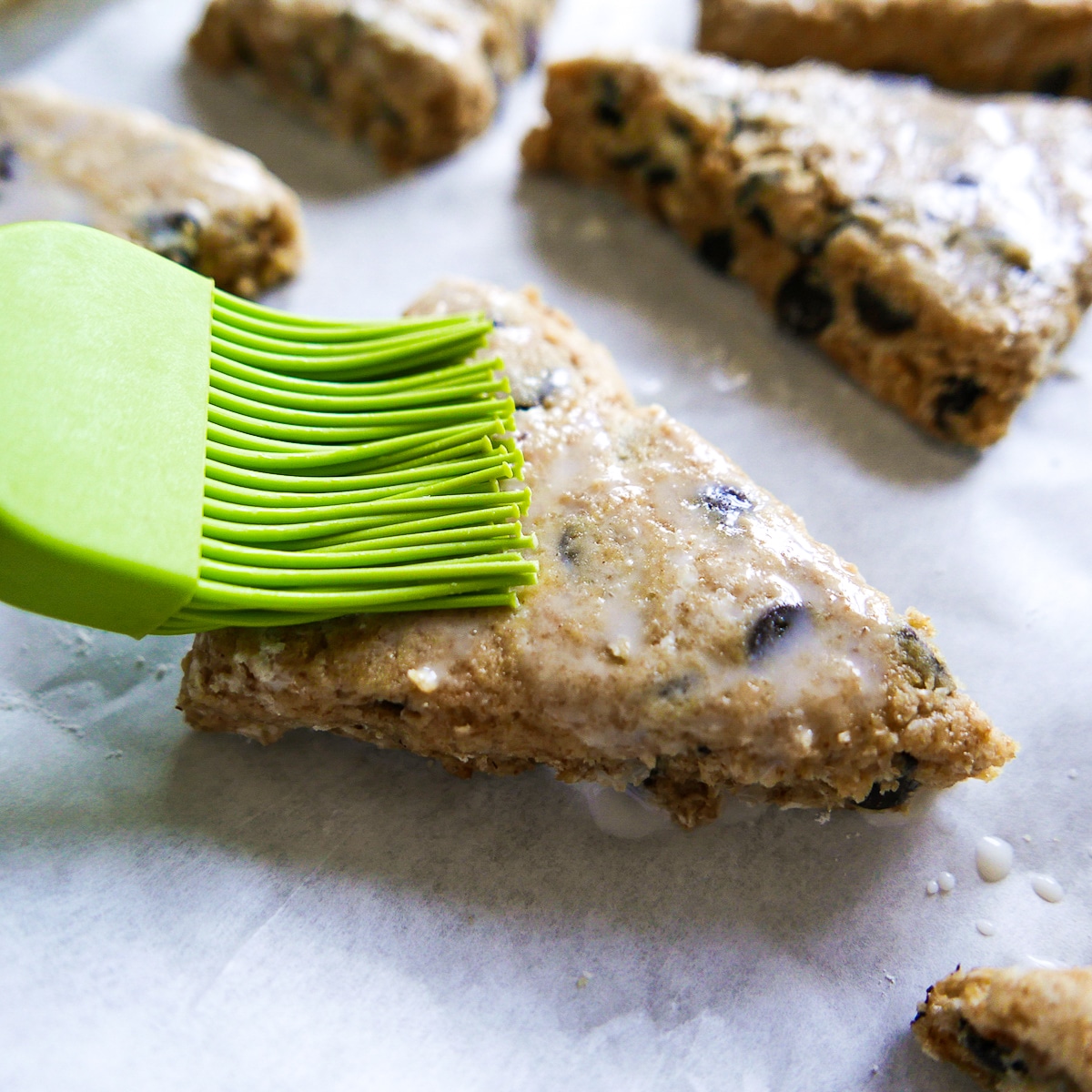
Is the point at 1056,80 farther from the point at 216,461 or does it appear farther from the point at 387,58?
the point at 216,461

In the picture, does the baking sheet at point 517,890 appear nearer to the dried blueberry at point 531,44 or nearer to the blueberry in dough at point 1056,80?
the blueberry in dough at point 1056,80

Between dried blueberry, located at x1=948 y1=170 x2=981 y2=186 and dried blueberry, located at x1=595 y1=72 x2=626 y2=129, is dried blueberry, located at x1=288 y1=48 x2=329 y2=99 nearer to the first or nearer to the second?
dried blueberry, located at x1=595 y1=72 x2=626 y2=129

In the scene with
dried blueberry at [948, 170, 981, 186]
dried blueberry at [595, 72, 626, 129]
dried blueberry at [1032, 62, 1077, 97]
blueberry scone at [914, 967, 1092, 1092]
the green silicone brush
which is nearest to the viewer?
blueberry scone at [914, 967, 1092, 1092]

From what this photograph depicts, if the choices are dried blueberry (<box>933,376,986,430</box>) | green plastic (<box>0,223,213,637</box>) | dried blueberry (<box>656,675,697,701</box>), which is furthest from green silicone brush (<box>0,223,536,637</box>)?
dried blueberry (<box>933,376,986,430</box>)

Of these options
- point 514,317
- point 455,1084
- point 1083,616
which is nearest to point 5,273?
point 514,317

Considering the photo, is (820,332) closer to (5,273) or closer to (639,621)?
(639,621)

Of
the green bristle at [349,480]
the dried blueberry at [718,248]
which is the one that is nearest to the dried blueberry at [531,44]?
the dried blueberry at [718,248]
